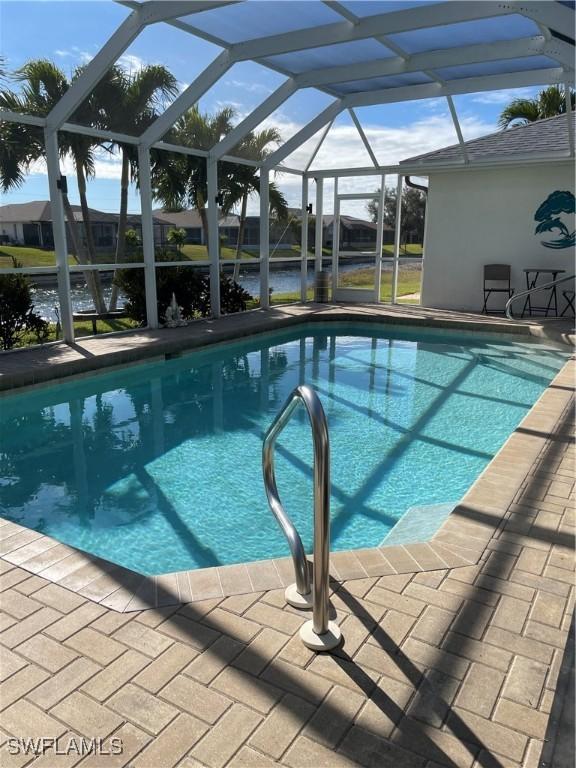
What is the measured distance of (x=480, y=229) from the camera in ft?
38.8

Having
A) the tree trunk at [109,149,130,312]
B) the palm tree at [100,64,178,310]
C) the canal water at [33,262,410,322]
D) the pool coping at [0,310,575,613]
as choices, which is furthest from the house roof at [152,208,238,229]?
the pool coping at [0,310,575,613]

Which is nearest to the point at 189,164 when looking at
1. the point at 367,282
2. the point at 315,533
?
the point at 367,282

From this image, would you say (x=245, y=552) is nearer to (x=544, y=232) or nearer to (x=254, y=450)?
(x=254, y=450)

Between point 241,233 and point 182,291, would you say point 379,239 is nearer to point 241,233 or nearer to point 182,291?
point 241,233

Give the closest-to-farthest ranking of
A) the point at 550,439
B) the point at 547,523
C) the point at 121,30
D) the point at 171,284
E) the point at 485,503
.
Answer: the point at 547,523 < the point at 485,503 < the point at 550,439 < the point at 121,30 < the point at 171,284

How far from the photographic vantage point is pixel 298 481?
4.65 meters

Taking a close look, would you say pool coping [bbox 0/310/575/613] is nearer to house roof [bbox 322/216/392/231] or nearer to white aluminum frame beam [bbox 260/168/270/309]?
white aluminum frame beam [bbox 260/168/270/309]

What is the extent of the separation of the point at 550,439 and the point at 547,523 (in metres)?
1.44

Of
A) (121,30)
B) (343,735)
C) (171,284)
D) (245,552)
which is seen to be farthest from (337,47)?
(343,735)

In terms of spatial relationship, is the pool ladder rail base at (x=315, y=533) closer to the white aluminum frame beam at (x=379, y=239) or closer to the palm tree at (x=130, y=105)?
the palm tree at (x=130, y=105)

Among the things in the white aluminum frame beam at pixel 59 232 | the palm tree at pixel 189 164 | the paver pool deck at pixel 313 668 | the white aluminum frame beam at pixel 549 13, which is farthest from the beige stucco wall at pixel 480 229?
the paver pool deck at pixel 313 668

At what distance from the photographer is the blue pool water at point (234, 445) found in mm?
3896

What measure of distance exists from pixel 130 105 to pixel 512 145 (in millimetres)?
7545

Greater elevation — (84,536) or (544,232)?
(544,232)
